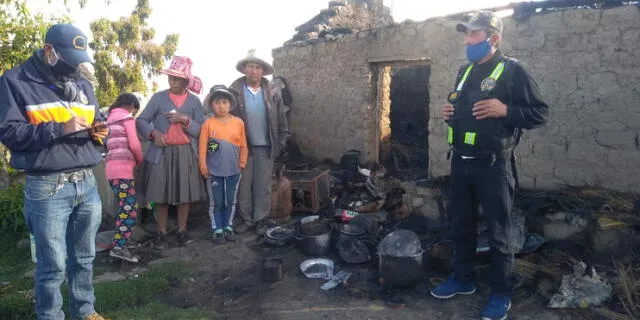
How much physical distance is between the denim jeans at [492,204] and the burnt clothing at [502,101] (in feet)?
0.40

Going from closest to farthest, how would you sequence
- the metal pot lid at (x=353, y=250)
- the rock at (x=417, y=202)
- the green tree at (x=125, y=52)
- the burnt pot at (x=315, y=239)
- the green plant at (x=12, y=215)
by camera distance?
the metal pot lid at (x=353, y=250)
the burnt pot at (x=315, y=239)
the rock at (x=417, y=202)
the green plant at (x=12, y=215)
the green tree at (x=125, y=52)

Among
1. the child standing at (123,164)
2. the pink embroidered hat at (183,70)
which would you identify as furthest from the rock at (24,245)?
the pink embroidered hat at (183,70)

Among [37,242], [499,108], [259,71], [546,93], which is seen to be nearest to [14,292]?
[37,242]

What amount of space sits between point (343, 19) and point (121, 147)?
8.45 m

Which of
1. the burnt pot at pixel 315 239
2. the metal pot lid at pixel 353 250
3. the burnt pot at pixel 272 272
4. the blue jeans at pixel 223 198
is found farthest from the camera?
the blue jeans at pixel 223 198

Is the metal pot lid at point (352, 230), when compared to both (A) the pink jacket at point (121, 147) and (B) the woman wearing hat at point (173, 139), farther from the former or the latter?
(A) the pink jacket at point (121, 147)

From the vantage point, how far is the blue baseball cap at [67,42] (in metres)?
2.76

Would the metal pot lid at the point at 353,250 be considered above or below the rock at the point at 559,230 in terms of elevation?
below

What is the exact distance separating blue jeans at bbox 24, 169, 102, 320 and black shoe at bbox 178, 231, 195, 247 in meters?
2.03

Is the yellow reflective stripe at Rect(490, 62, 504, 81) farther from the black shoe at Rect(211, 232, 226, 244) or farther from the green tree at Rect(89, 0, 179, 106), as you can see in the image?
the green tree at Rect(89, 0, 179, 106)

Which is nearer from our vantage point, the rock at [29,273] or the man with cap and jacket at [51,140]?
the man with cap and jacket at [51,140]

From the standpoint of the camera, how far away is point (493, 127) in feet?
10.5

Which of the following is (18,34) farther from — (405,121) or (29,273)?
(405,121)

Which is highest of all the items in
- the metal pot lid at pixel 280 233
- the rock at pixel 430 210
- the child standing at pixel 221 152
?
the child standing at pixel 221 152
